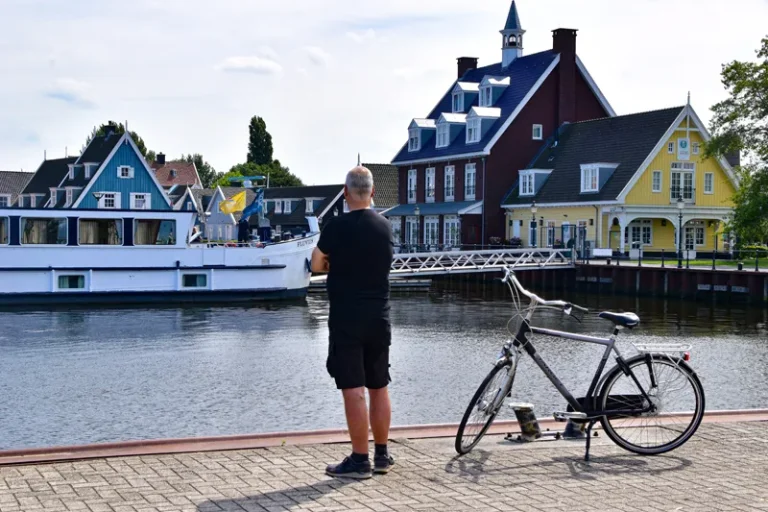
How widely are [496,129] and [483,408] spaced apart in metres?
55.2

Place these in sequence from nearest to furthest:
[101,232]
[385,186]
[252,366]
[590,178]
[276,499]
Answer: [276,499], [252,366], [101,232], [590,178], [385,186]

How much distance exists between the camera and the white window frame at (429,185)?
68625mm

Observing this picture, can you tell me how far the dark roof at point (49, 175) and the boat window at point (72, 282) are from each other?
41504mm

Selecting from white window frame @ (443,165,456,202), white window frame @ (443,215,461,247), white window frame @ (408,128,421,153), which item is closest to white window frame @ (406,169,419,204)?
white window frame @ (408,128,421,153)

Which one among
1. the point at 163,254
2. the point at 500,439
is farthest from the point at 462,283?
the point at 500,439

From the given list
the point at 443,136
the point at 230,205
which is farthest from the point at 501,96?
the point at 230,205

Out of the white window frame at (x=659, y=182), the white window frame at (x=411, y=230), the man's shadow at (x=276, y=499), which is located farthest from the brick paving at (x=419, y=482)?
the white window frame at (x=411, y=230)

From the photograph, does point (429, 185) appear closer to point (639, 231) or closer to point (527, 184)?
point (527, 184)

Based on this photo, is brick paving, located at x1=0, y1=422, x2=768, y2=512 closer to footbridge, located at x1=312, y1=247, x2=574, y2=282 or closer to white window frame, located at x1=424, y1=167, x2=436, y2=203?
footbridge, located at x1=312, y1=247, x2=574, y2=282

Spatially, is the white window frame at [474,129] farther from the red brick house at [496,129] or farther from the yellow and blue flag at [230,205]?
the yellow and blue flag at [230,205]

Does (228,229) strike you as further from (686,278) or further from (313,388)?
(313,388)

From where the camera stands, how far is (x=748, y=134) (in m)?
45.8

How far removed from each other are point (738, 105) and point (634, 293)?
9304 millimetres

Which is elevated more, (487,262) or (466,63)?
(466,63)
